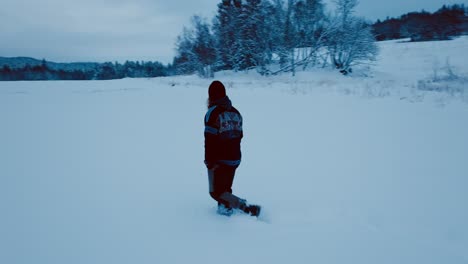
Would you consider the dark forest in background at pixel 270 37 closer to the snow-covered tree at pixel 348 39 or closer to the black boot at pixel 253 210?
the snow-covered tree at pixel 348 39

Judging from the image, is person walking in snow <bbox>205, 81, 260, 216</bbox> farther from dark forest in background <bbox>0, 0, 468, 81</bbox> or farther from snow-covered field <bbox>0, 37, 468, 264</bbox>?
dark forest in background <bbox>0, 0, 468, 81</bbox>

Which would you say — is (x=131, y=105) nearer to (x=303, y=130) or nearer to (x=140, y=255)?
(x=303, y=130)

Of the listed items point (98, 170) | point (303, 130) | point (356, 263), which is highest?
point (303, 130)

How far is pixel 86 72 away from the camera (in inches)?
3381

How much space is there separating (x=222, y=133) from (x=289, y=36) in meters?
33.1

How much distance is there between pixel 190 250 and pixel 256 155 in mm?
3522

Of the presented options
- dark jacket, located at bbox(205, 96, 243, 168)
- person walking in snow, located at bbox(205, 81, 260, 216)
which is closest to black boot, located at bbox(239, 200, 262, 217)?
person walking in snow, located at bbox(205, 81, 260, 216)

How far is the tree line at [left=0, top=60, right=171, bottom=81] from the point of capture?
77.7 meters

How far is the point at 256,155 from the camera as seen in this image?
A: 6.28m

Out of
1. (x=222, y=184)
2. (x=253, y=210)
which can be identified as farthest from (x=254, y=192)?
(x=222, y=184)

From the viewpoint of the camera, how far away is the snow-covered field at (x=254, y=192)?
3.02 m

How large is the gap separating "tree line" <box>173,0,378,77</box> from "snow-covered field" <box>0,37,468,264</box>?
25228 mm

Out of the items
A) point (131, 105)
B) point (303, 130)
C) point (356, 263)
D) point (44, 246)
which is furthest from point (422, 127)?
point (131, 105)

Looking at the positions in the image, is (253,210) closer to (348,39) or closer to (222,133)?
(222,133)
